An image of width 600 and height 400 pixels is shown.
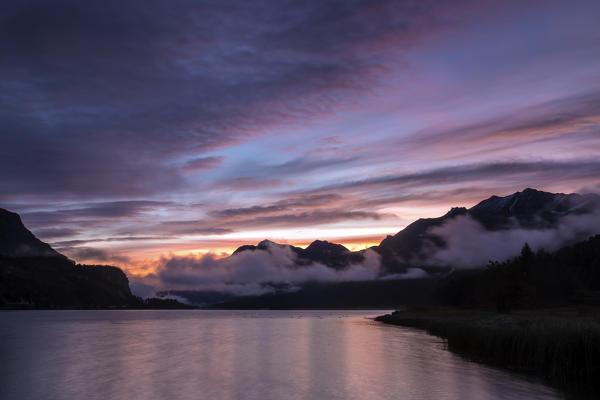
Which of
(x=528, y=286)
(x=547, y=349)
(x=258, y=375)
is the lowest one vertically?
(x=258, y=375)

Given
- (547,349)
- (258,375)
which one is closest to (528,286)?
(547,349)

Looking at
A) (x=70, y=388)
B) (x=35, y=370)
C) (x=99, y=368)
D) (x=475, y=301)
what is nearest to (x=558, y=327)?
(x=70, y=388)

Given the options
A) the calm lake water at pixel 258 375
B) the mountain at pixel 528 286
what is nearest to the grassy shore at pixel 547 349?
the calm lake water at pixel 258 375

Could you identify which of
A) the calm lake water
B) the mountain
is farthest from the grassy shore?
the mountain

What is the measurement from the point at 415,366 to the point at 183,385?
75.6ft

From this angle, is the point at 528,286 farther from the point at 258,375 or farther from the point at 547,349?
the point at 258,375

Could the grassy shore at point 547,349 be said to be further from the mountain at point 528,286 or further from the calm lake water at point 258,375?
the mountain at point 528,286

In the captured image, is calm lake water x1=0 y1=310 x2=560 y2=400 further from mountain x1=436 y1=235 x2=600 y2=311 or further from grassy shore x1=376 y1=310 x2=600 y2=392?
mountain x1=436 y1=235 x2=600 y2=311

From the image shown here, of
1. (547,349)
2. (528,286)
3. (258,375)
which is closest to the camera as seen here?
(547,349)

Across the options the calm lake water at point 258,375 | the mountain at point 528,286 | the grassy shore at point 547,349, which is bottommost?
the calm lake water at point 258,375

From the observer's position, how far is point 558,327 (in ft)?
137

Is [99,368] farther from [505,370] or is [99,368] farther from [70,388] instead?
[505,370]

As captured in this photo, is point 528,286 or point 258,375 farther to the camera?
point 528,286

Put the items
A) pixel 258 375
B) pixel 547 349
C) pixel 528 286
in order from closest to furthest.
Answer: pixel 547 349 → pixel 258 375 → pixel 528 286
